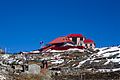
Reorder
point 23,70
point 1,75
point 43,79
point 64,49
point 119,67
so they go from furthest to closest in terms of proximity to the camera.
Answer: point 64,49, point 119,67, point 23,70, point 43,79, point 1,75

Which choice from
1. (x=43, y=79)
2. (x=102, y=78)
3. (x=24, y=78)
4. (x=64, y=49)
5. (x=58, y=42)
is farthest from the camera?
(x=58, y=42)

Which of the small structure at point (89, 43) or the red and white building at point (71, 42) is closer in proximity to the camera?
the red and white building at point (71, 42)

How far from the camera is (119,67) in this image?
2753 inches

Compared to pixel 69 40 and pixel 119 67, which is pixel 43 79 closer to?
pixel 119 67

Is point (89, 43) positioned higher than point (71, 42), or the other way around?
point (89, 43)

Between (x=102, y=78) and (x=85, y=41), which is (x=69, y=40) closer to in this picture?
(x=85, y=41)

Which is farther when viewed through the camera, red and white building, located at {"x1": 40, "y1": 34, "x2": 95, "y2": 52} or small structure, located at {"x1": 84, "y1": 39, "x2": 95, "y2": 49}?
small structure, located at {"x1": 84, "y1": 39, "x2": 95, "y2": 49}

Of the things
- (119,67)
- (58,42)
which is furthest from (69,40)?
(119,67)

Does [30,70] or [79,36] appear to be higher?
[79,36]

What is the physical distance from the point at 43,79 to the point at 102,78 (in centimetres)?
2101

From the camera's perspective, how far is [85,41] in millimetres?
180250

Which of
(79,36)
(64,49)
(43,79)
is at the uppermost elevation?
(79,36)

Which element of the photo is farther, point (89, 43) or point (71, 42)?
point (89, 43)

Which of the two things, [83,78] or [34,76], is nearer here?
[34,76]
